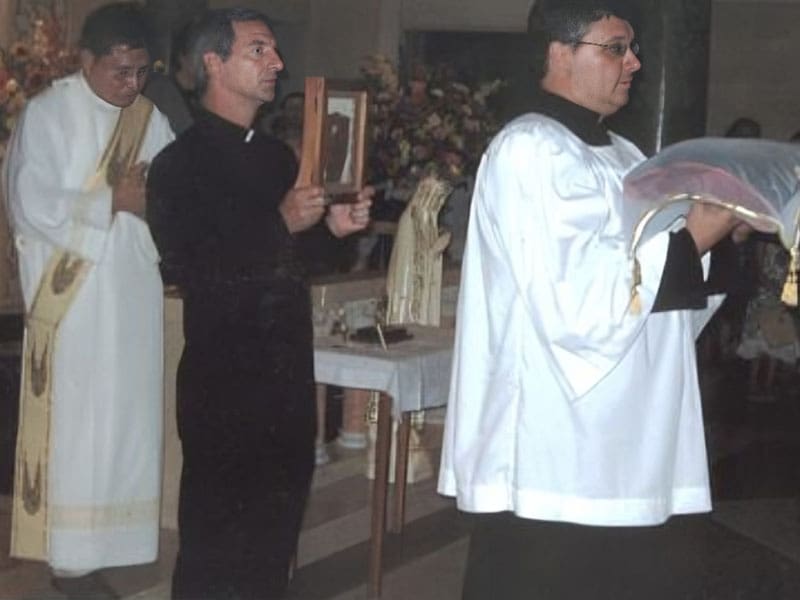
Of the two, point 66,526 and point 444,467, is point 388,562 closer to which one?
point 66,526

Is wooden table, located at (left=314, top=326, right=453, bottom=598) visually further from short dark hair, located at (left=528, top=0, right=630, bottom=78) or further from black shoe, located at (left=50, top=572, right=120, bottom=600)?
short dark hair, located at (left=528, top=0, right=630, bottom=78)

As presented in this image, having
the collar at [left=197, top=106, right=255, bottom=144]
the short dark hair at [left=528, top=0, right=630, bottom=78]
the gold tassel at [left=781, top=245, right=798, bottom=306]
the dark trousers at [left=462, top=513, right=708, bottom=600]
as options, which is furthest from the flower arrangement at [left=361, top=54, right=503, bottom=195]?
the gold tassel at [left=781, top=245, right=798, bottom=306]

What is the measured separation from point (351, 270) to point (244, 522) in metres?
1.75

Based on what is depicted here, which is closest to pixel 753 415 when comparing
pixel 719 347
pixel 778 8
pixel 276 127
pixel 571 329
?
pixel 719 347

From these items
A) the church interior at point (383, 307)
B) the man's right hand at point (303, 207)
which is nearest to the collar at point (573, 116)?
the church interior at point (383, 307)

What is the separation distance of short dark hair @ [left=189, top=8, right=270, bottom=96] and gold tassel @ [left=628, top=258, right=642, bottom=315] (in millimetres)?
1301

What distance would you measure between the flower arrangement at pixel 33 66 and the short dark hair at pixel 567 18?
54.7 inches

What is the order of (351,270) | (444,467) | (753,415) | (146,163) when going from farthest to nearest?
(753,415) < (351,270) < (146,163) < (444,467)

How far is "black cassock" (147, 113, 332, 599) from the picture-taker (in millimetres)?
4832

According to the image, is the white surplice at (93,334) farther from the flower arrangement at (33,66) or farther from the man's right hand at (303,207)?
the man's right hand at (303,207)

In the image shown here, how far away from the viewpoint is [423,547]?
287 inches

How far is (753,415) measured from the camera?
36.2 ft

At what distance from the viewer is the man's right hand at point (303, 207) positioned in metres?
4.76

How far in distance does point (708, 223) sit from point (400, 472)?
3.06 meters
